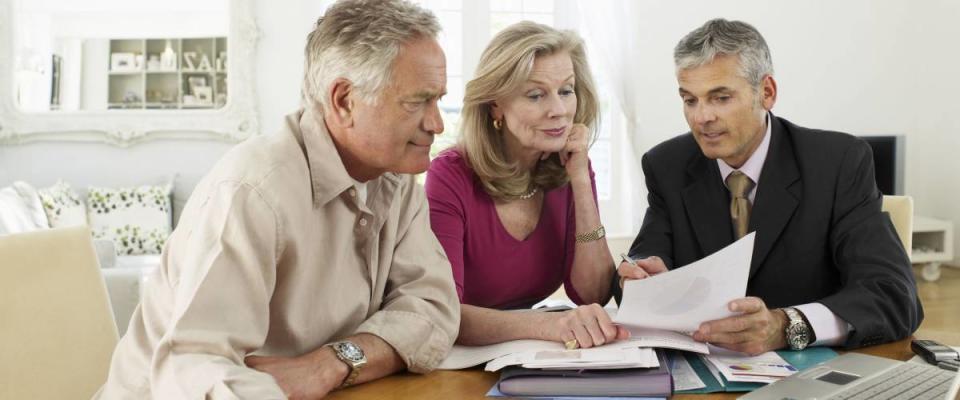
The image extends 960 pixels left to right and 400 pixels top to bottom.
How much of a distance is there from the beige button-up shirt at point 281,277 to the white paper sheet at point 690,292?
1.00ft

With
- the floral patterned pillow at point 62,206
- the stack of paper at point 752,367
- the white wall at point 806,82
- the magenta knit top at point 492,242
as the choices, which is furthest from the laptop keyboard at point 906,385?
the floral patterned pillow at point 62,206

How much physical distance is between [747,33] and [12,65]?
5.64m

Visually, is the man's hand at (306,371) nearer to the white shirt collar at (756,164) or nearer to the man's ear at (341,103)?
the man's ear at (341,103)

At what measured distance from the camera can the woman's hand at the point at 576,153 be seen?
207 centimetres

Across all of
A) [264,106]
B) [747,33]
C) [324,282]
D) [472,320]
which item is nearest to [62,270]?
[324,282]

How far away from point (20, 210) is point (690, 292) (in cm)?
458

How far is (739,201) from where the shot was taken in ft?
6.20

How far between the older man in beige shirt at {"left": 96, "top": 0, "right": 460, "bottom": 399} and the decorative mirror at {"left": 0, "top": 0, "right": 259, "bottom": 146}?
4.78 m

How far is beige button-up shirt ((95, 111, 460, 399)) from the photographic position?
42.9 inches

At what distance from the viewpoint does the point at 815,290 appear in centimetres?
183

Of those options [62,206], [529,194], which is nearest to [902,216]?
[529,194]

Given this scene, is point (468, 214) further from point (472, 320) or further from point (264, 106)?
point (264, 106)

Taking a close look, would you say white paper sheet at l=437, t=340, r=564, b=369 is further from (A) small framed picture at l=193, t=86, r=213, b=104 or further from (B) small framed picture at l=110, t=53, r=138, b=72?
(B) small framed picture at l=110, t=53, r=138, b=72

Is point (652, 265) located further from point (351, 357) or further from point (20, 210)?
point (20, 210)
